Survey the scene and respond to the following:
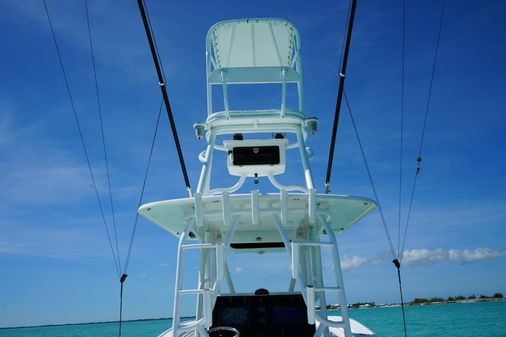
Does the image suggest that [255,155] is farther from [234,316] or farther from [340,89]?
[340,89]

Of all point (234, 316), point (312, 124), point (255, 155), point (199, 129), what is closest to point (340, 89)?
point (312, 124)

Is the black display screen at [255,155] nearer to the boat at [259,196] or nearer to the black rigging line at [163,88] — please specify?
the boat at [259,196]

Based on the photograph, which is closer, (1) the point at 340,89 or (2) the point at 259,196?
(2) the point at 259,196

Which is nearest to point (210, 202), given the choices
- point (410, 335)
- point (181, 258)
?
point (181, 258)

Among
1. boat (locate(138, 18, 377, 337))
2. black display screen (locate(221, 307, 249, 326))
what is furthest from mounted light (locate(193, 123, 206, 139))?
black display screen (locate(221, 307, 249, 326))

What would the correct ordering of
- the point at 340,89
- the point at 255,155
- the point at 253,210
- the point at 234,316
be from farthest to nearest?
the point at 340,89 < the point at 255,155 < the point at 234,316 < the point at 253,210

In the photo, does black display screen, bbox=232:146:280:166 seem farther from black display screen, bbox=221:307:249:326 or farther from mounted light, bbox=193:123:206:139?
black display screen, bbox=221:307:249:326

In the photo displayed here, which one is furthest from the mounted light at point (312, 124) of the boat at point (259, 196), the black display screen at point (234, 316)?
the black display screen at point (234, 316)

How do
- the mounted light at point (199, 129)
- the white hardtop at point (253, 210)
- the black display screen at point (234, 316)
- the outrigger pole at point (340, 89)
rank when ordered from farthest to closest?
the outrigger pole at point (340, 89)
the mounted light at point (199, 129)
the black display screen at point (234, 316)
the white hardtop at point (253, 210)

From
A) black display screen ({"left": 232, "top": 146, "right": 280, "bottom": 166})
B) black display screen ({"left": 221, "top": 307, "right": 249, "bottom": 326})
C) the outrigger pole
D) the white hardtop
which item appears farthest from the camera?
the outrigger pole

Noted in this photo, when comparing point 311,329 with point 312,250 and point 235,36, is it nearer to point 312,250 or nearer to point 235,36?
point 312,250

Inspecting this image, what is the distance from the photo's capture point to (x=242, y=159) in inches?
339

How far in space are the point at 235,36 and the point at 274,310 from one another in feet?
16.4

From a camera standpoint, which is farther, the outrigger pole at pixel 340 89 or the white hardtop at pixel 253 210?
the outrigger pole at pixel 340 89
